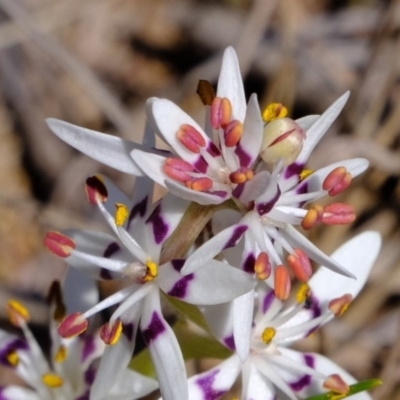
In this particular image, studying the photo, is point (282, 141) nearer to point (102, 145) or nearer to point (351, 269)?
point (102, 145)

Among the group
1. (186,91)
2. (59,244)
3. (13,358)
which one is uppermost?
(59,244)

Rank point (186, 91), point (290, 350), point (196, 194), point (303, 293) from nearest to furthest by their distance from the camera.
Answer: point (196, 194), point (303, 293), point (290, 350), point (186, 91)

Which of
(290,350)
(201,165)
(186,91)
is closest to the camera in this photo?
(201,165)

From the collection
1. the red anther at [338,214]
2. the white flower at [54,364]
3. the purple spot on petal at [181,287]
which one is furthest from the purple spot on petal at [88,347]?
the red anther at [338,214]

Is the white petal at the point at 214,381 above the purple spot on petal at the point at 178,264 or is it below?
below

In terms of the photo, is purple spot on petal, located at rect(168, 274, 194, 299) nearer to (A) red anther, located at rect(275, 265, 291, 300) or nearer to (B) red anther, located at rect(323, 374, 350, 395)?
(A) red anther, located at rect(275, 265, 291, 300)

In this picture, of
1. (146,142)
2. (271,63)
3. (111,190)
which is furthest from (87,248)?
(271,63)

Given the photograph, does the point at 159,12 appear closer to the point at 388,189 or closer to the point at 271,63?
the point at 271,63

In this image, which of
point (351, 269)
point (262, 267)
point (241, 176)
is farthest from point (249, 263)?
point (351, 269)

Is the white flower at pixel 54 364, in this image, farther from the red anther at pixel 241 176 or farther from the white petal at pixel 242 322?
the red anther at pixel 241 176
